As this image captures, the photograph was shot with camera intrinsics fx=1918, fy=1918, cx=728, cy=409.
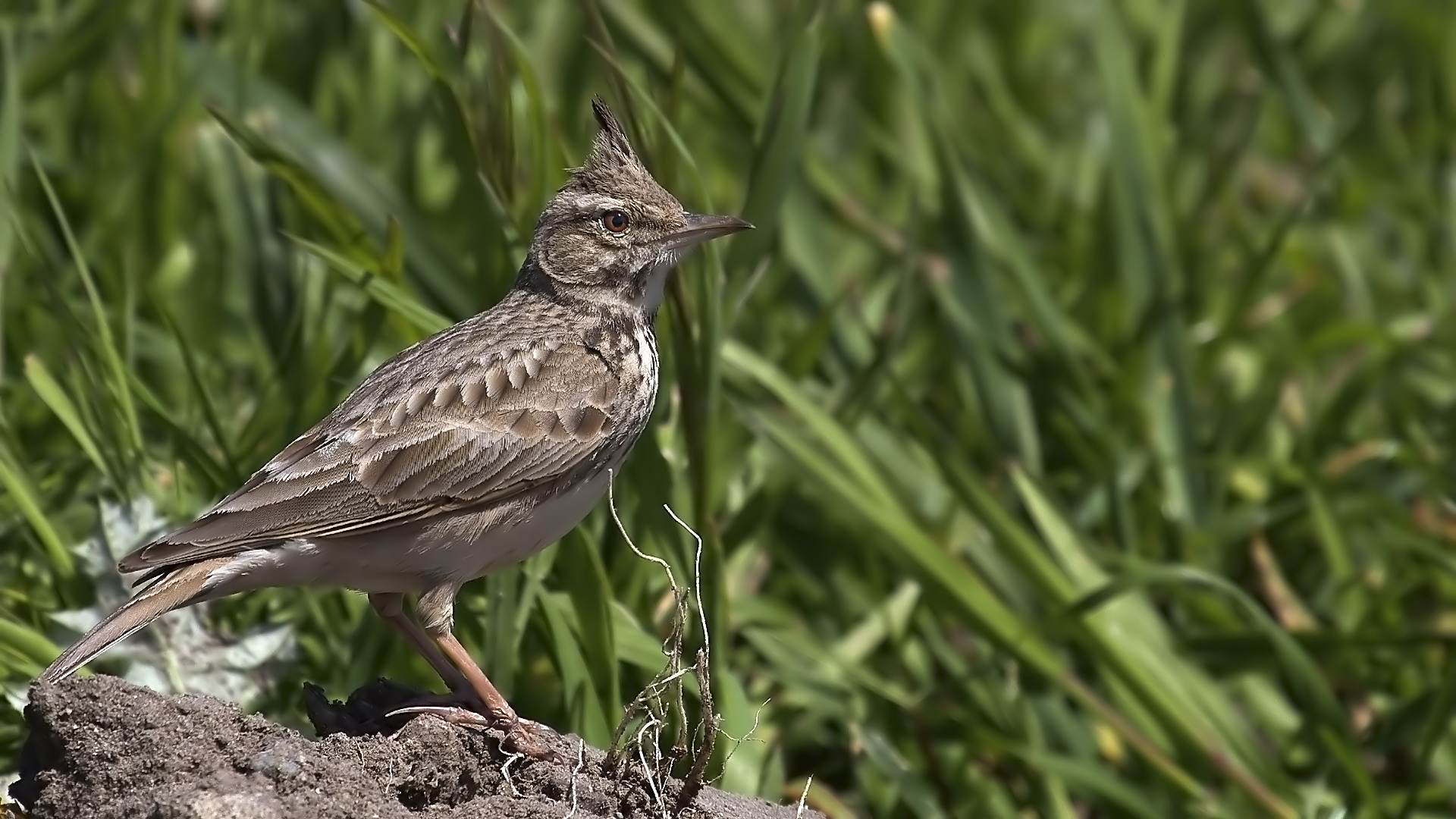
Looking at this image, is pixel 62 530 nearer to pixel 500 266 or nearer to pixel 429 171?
pixel 500 266

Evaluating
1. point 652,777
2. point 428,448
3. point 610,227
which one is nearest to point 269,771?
point 652,777

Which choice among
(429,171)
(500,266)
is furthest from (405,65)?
(500,266)

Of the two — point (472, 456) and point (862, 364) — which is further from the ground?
point (472, 456)

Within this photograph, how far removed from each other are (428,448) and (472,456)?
9 cm

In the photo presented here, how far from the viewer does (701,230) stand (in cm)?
464

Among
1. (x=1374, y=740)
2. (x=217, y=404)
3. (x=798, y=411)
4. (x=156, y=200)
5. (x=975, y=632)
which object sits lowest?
(x=1374, y=740)

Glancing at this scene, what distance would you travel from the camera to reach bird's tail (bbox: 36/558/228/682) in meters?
3.49

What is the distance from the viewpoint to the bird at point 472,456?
3863mm

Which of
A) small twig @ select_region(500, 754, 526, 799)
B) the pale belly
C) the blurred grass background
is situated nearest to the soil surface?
small twig @ select_region(500, 754, 526, 799)

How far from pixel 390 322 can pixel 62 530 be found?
3.47 feet

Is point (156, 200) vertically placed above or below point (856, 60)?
above

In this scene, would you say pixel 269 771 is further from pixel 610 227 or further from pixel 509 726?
pixel 610 227

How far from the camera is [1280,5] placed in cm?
945

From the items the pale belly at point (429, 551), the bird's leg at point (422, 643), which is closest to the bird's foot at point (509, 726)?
the bird's leg at point (422, 643)
